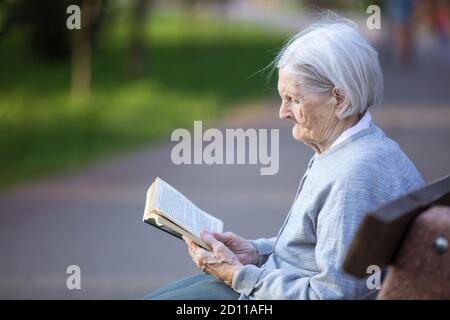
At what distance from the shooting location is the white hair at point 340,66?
2.75m

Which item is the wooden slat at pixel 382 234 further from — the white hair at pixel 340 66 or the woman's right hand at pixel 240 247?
the woman's right hand at pixel 240 247

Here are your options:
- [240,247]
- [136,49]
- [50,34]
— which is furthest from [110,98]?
[240,247]

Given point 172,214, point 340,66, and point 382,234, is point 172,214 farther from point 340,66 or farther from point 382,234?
point 382,234

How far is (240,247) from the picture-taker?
10.4ft

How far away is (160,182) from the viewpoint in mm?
3047

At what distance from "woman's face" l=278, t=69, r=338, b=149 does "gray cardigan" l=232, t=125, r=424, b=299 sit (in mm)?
68

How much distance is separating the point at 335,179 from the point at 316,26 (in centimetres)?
52

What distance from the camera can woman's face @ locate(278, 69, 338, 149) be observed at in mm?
2799

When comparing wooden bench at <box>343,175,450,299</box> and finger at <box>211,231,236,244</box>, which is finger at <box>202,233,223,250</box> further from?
wooden bench at <box>343,175,450,299</box>

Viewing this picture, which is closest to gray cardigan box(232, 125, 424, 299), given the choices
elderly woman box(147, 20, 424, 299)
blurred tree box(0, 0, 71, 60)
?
elderly woman box(147, 20, 424, 299)

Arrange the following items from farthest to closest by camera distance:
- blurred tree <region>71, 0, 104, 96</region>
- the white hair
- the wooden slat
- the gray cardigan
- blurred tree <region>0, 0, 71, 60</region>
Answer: blurred tree <region>0, 0, 71, 60</region>
blurred tree <region>71, 0, 104, 96</region>
the white hair
the gray cardigan
the wooden slat

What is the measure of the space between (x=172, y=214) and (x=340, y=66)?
62 centimetres

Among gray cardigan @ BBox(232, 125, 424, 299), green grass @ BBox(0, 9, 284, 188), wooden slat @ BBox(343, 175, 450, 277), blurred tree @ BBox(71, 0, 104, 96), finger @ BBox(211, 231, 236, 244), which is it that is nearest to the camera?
wooden slat @ BBox(343, 175, 450, 277)

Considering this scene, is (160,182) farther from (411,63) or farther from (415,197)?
(411,63)
